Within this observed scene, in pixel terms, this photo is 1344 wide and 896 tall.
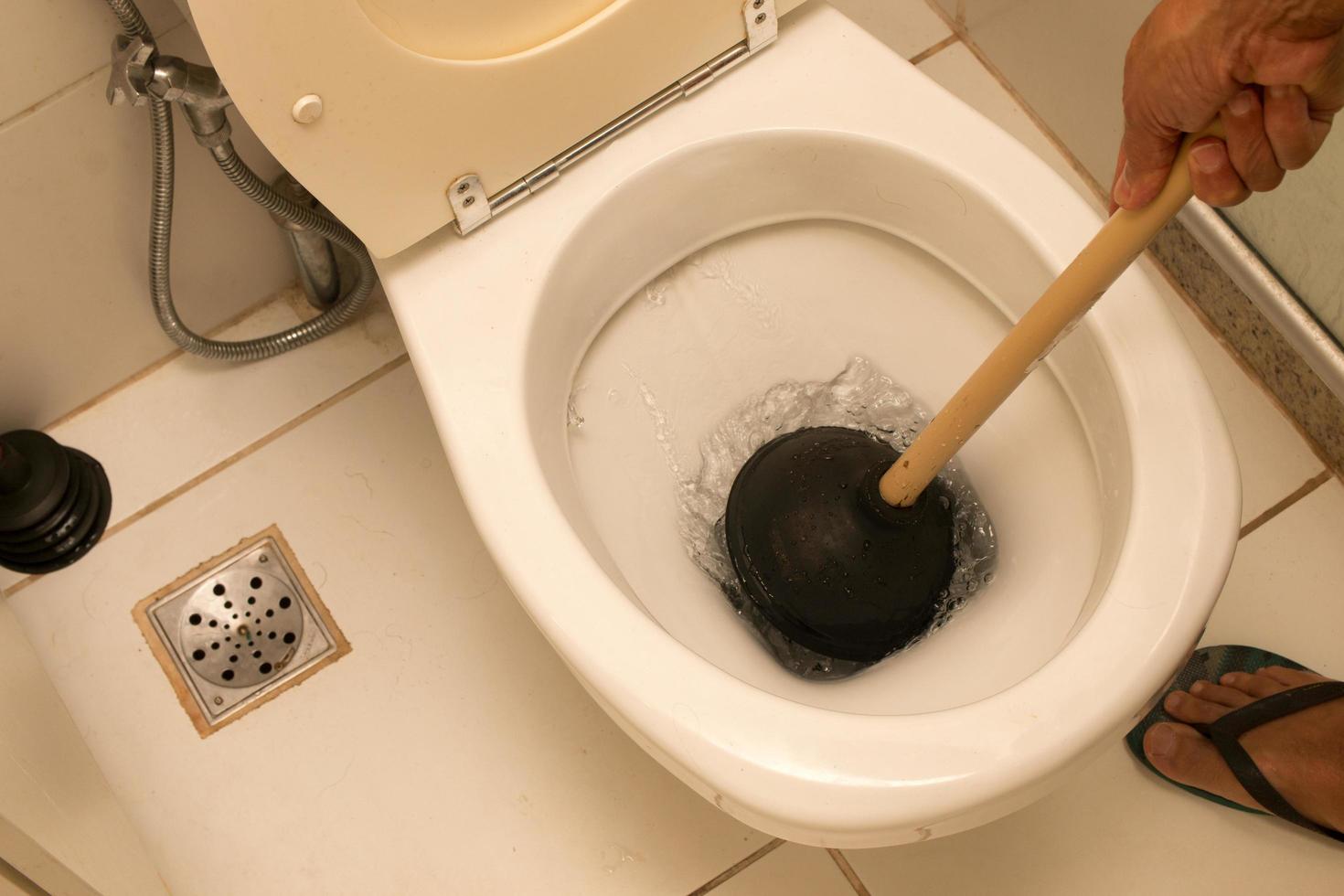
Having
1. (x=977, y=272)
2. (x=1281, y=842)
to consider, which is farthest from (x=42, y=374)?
(x=1281, y=842)

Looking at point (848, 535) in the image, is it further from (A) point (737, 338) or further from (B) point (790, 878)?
(B) point (790, 878)

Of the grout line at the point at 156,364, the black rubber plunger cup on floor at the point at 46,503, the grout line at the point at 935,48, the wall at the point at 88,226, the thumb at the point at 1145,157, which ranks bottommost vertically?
the thumb at the point at 1145,157

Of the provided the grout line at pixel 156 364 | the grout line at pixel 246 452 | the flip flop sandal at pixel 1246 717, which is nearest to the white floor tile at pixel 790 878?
the flip flop sandal at pixel 1246 717

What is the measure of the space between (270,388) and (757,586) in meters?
0.60

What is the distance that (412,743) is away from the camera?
102cm

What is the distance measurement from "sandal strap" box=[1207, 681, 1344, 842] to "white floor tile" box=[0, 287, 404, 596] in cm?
81

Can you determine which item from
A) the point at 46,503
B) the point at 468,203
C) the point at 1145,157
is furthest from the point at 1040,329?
the point at 46,503

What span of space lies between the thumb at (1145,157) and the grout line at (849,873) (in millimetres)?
641

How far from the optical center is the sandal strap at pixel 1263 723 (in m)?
0.92

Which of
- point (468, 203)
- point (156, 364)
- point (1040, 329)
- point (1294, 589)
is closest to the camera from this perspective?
point (1040, 329)

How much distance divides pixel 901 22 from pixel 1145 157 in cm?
83

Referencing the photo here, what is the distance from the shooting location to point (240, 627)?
1.06m

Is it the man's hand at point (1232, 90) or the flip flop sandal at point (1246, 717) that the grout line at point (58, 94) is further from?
the flip flop sandal at point (1246, 717)

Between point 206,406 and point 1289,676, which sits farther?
point 206,406
